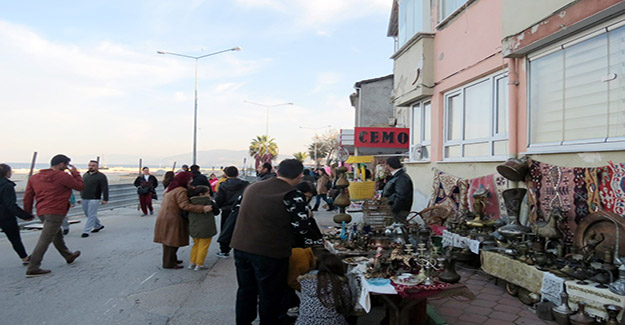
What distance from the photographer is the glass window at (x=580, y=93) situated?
172 inches

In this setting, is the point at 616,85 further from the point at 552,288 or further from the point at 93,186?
the point at 93,186

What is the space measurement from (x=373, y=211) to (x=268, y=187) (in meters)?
2.53

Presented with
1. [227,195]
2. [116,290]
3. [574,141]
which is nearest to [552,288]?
[574,141]

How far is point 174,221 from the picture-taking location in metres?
6.58

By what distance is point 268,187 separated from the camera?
3.70 meters

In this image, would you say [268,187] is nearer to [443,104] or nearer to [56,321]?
[56,321]

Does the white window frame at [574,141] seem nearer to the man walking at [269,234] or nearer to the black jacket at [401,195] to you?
the black jacket at [401,195]

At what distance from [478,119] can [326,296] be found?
17.2 feet

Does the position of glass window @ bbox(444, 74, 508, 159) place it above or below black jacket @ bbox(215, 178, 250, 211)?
above

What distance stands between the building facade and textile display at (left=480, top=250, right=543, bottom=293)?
147cm

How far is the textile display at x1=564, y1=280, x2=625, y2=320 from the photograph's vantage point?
11.3ft

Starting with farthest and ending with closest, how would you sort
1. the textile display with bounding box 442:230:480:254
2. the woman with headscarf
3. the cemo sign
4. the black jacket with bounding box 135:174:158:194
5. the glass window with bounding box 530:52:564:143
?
the cemo sign → the black jacket with bounding box 135:174:158:194 → the woman with headscarf → the textile display with bounding box 442:230:480:254 → the glass window with bounding box 530:52:564:143

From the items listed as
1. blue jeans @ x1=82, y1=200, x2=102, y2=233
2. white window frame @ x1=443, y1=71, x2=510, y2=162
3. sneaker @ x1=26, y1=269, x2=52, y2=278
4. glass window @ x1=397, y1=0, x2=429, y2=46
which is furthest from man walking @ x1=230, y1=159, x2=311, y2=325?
blue jeans @ x1=82, y1=200, x2=102, y2=233

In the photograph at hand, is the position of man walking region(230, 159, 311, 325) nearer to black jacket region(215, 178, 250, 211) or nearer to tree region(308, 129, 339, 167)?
black jacket region(215, 178, 250, 211)
